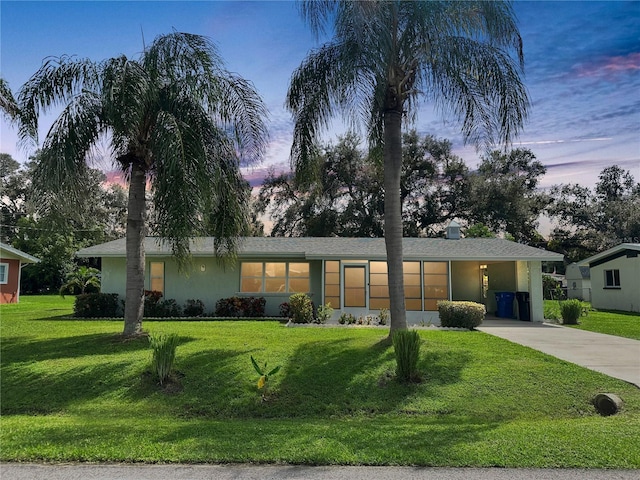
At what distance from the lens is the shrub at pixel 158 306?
56.0 ft

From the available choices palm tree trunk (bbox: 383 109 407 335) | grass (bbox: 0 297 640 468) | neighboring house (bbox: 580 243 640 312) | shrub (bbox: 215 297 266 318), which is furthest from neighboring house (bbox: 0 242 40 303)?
neighboring house (bbox: 580 243 640 312)

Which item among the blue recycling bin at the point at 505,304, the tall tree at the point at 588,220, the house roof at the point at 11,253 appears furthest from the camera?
the tall tree at the point at 588,220

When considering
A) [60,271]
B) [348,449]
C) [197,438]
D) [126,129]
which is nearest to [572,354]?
[348,449]

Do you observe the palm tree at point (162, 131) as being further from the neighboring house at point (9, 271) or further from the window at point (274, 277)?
the neighboring house at point (9, 271)

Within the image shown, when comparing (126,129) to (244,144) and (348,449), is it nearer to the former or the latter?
(244,144)

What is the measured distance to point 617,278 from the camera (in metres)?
24.3

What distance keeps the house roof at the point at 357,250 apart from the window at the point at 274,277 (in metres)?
0.56

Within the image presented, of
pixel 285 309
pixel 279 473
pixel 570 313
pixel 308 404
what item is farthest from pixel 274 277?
pixel 279 473

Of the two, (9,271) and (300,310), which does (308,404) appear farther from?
(9,271)

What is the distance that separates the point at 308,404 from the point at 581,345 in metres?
7.95

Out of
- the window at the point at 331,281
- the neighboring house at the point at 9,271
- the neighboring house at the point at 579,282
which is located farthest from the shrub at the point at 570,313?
the neighboring house at the point at 9,271

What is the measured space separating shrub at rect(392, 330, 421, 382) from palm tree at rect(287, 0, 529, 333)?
6.16 ft

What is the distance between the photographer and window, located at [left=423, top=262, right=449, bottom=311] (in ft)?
55.6

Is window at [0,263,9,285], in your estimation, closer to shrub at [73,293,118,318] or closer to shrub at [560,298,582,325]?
shrub at [73,293,118,318]
